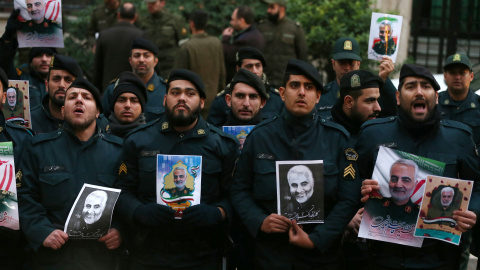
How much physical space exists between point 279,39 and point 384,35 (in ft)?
11.7

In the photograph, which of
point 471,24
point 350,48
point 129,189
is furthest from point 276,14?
point 471,24

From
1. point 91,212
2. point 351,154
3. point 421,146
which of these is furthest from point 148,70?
point 421,146

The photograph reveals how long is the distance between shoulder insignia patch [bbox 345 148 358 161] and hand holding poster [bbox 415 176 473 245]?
1.88ft

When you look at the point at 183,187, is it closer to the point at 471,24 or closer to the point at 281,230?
the point at 281,230

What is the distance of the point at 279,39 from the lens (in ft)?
36.2

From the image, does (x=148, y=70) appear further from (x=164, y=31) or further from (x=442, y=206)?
(x=442, y=206)

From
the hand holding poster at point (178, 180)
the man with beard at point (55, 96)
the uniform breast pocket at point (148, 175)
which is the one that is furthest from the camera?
the man with beard at point (55, 96)

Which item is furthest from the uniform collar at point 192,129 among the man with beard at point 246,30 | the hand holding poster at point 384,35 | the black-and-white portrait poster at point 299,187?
the man with beard at point 246,30

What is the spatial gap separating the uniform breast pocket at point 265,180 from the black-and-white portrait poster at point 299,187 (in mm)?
114

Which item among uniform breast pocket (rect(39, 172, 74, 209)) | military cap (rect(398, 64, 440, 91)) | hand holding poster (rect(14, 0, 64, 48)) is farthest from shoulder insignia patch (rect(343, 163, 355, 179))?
hand holding poster (rect(14, 0, 64, 48))

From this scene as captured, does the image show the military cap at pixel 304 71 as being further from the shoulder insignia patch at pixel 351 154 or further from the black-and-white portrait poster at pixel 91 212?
the black-and-white portrait poster at pixel 91 212

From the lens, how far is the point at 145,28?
11.9 m

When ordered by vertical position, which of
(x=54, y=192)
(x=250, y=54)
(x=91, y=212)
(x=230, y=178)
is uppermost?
(x=250, y=54)

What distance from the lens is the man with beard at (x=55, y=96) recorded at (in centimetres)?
743
